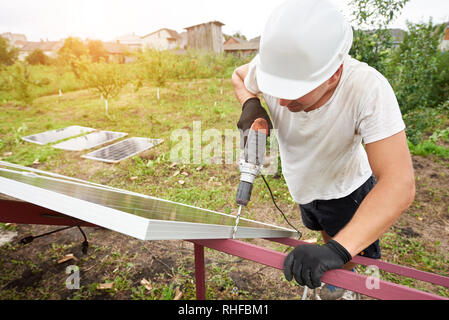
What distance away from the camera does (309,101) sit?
5.12 feet

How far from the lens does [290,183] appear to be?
2.25 m

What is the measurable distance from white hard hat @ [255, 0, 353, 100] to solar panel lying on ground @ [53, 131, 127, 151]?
6047 millimetres

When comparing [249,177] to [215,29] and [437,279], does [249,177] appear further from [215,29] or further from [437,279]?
[215,29]

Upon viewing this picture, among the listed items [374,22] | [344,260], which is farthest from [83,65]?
[344,260]

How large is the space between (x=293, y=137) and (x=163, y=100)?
9.22m

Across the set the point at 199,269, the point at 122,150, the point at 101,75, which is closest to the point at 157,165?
the point at 122,150

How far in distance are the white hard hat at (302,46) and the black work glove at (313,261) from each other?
823 mm

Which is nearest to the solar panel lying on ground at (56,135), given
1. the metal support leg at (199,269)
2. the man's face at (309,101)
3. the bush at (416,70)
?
the metal support leg at (199,269)

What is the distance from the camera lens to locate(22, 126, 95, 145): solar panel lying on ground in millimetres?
6520

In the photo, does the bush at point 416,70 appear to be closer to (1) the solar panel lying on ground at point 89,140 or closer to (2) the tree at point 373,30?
(2) the tree at point 373,30

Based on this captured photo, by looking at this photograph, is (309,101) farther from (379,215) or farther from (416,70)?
(416,70)

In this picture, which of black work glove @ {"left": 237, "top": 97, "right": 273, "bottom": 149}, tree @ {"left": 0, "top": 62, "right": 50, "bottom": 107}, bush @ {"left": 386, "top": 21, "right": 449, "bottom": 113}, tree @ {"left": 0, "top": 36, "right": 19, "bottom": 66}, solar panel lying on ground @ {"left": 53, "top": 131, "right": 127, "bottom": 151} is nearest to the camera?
black work glove @ {"left": 237, "top": 97, "right": 273, "bottom": 149}

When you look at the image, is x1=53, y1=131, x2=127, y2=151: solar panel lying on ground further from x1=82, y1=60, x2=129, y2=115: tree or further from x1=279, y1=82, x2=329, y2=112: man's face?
x1=279, y1=82, x2=329, y2=112: man's face

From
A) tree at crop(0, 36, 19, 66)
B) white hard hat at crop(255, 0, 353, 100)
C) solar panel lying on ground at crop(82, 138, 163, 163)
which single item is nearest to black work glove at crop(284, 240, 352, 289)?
white hard hat at crop(255, 0, 353, 100)
